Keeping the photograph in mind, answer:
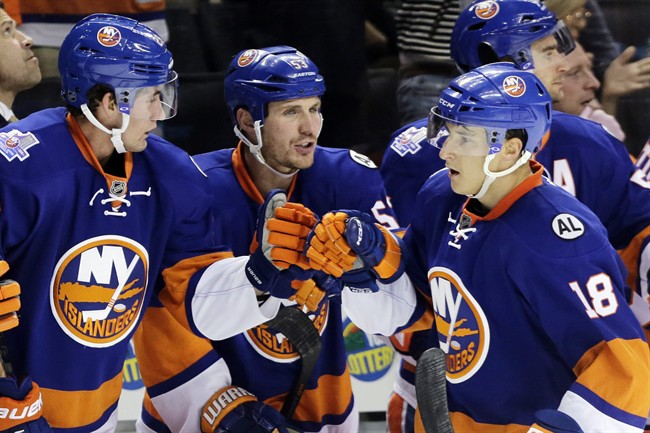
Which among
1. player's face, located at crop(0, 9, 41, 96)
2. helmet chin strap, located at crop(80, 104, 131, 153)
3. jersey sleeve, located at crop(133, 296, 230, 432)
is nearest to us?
helmet chin strap, located at crop(80, 104, 131, 153)

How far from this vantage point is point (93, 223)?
314cm

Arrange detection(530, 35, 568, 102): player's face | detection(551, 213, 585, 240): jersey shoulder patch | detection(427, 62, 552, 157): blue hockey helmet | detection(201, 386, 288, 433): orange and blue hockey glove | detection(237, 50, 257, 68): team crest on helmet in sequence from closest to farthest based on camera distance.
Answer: detection(551, 213, 585, 240): jersey shoulder patch < detection(427, 62, 552, 157): blue hockey helmet < detection(201, 386, 288, 433): orange and blue hockey glove < detection(237, 50, 257, 68): team crest on helmet < detection(530, 35, 568, 102): player's face

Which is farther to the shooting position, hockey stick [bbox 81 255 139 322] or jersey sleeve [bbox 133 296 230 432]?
A: jersey sleeve [bbox 133 296 230 432]

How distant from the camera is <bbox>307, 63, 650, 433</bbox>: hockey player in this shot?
2773 mm

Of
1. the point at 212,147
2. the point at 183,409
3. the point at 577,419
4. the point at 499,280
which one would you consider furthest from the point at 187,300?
the point at 212,147

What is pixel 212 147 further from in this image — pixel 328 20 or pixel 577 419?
pixel 577 419

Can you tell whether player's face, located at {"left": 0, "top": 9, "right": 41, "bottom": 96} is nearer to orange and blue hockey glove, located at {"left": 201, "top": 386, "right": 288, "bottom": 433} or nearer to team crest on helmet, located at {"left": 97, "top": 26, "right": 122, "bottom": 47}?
team crest on helmet, located at {"left": 97, "top": 26, "right": 122, "bottom": 47}

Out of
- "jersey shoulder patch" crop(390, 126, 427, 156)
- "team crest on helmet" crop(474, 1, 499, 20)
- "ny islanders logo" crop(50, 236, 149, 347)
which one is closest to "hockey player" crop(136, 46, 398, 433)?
"jersey shoulder patch" crop(390, 126, 427, 156)

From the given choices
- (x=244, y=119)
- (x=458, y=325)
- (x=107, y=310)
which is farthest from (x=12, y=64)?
Answer: (x=458, y=325)

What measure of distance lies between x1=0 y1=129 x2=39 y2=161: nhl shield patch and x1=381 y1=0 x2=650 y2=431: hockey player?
4.15 feet

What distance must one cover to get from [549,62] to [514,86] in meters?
0.82

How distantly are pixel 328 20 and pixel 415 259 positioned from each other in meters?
1.84

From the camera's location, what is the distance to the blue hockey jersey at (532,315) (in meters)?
2.76

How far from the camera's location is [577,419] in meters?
2.75
